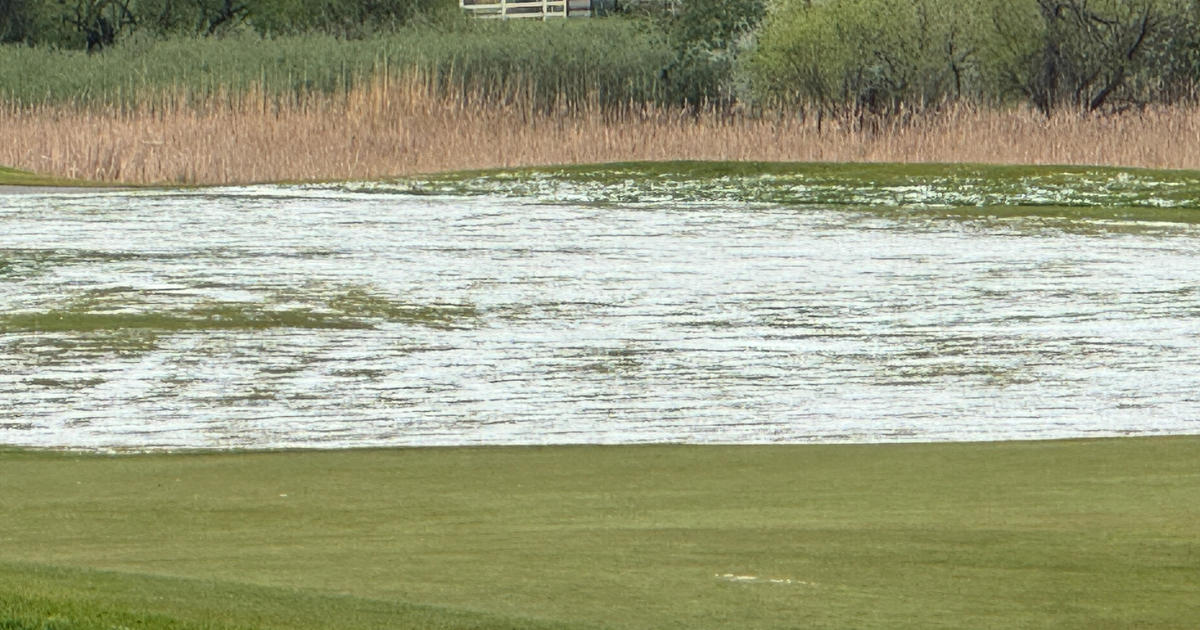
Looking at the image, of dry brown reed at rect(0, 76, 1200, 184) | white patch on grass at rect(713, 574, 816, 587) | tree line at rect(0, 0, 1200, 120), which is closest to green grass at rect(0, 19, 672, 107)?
dry brown reed at rect(0, 76, 1200, 184)

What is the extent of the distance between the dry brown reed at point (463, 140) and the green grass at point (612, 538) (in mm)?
22988

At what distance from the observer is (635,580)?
6109 millimetres

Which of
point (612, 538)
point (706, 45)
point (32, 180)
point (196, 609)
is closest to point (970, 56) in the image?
point (706, 45)

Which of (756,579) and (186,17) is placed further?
(186,17)

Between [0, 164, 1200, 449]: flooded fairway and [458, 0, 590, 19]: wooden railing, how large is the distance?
138 feet

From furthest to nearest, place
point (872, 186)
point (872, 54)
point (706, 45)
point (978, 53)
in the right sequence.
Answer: point (706, 45), point (978, 53), point (872, 54), point (872, 186)

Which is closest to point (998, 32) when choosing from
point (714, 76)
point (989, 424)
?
point (714, 76)

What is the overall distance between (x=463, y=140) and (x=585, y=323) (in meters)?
17.9

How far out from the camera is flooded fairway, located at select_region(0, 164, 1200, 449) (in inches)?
458

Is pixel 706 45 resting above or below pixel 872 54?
above

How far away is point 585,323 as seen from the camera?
54.8 feet

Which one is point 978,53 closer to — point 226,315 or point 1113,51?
point 1113,51

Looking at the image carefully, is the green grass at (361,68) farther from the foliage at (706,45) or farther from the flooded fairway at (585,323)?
the flooded fairway at (585,323)

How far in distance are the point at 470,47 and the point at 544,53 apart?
1535mm
